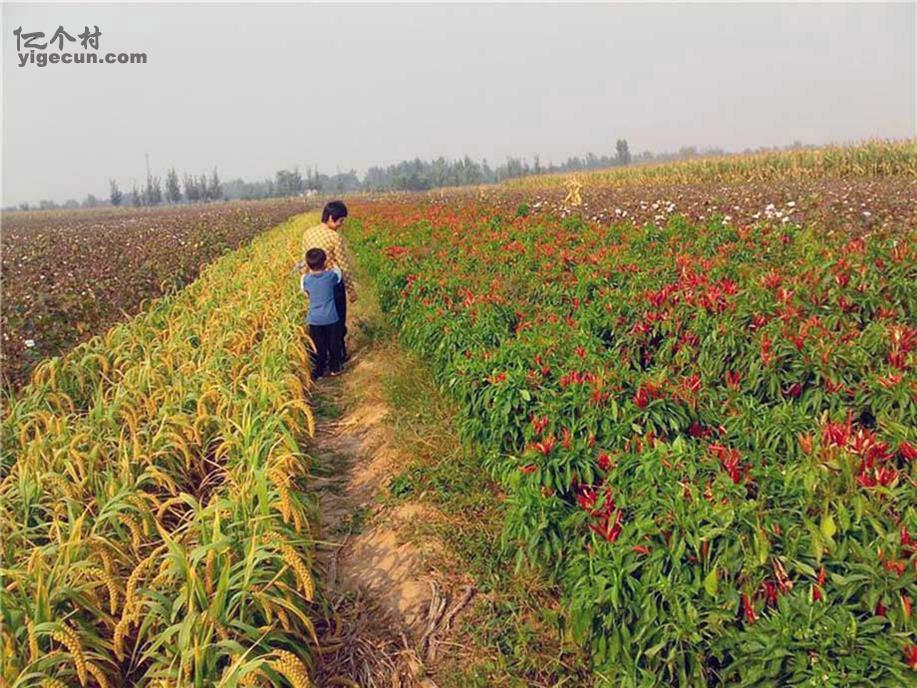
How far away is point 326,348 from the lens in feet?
20.3

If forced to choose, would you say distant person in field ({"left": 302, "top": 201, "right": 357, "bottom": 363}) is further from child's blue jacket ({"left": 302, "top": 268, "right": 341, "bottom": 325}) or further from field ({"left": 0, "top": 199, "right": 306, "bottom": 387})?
field ({"left": 0, "top": 199, "right": 306, "bottom": 387})

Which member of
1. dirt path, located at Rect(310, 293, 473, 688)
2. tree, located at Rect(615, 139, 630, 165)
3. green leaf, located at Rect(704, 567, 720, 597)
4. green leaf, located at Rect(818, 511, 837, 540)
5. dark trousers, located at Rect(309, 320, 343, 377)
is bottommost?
dirt path, located at Rect(310, 293, 473, 688)

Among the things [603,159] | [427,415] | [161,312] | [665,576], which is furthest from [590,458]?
[603,159]

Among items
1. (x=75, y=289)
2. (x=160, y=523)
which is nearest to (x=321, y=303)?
(x=160, y=523)

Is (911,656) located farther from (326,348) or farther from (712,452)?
(326,348)

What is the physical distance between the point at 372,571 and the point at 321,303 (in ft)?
11.3

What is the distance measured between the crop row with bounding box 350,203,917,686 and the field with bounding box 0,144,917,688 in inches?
0.5

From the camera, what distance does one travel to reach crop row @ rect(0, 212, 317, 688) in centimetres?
214

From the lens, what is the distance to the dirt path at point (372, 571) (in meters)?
2.53

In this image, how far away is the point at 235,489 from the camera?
2980 millimetres

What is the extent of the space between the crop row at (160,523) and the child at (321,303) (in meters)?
0.87

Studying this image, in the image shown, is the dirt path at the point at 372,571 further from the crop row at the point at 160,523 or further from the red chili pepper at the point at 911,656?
the red chili pepper at the point at 911,656

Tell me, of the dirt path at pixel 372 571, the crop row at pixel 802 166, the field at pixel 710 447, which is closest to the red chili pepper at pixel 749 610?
the field at pixel 710 447

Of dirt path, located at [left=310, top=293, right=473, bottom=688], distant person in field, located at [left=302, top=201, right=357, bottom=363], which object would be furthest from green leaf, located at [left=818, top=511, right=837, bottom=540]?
distant person in field, located at [left=302, top=201, right=357, bottom=363]
